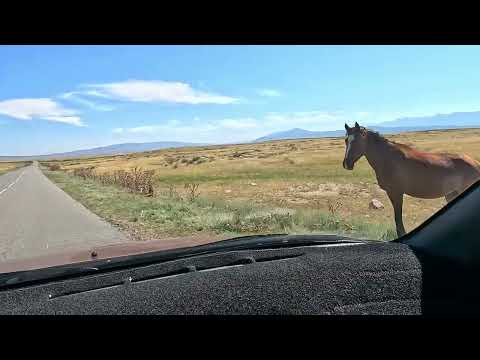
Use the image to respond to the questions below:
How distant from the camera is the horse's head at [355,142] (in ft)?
36.1

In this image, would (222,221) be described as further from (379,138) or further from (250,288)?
(250,288)

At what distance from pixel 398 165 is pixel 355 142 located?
3.49 feet

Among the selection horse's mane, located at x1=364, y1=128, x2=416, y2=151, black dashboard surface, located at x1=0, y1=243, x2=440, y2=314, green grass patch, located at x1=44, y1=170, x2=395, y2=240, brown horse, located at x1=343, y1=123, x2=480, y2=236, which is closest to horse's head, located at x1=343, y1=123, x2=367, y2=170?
brown horse, located at x1=343, y1=123, x2=480, y2=236

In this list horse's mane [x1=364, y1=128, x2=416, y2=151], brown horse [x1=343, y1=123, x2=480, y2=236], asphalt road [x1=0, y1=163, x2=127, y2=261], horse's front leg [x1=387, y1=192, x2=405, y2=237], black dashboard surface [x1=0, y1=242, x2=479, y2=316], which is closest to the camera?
black dashboard surface [x1=0, y1=242, x2=479, y2=316]

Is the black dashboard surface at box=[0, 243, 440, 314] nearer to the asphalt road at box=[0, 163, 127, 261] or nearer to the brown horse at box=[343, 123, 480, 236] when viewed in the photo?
the asphalt road at box=[0, 163, 127, 261]

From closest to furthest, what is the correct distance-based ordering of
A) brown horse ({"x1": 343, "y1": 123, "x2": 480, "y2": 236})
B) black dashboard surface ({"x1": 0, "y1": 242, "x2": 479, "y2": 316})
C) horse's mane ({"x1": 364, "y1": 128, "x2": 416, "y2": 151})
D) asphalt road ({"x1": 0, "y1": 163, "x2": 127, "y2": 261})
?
1. black dashboard surface ({"x1": 0, "y1": 242, "x2": 479, "y2": 316})
2. asphalt road ({"x1": 0, "y1": 163, "x2": 127, "y2": 261})
3. horse's mane ({"x1": 364, "y1": 128, "x2": 416, "y2": 151})
4. brown horse ({"x1": 343, "y1": 123, "x2": 480, "y2": 236})

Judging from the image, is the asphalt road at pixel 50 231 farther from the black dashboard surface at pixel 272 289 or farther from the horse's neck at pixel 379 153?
the horse's neck at pixel 379 153

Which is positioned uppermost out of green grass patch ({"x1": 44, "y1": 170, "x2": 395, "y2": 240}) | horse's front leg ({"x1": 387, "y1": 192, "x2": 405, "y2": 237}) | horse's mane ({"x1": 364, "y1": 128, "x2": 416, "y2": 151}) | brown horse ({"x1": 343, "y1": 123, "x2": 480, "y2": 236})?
horse's mane ({"x1": 364, "y1": 128, "x2": 416, "y2": 151})

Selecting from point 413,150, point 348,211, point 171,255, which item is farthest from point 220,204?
point 171,255

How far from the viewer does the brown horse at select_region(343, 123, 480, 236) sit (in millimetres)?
11016

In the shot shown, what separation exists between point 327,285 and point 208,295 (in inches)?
19.2

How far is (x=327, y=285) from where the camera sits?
2.07 metres

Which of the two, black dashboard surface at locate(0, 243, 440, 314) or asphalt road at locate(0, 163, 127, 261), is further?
asphalt road at locate(0, 163, 127, 261)
